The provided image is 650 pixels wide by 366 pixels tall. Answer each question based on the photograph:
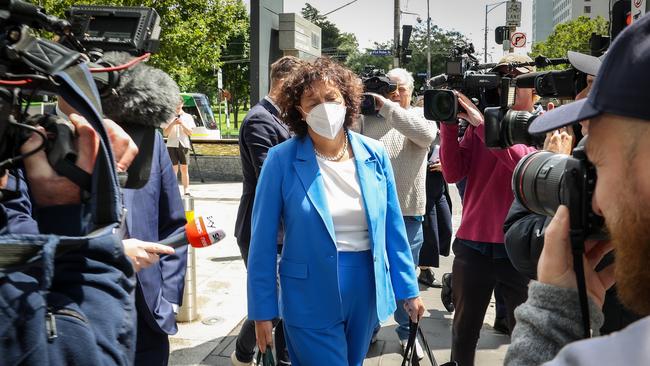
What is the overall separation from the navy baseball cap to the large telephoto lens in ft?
1.73

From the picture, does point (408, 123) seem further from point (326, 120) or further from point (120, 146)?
point (120, 146)

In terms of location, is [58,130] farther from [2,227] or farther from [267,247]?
[267,247]

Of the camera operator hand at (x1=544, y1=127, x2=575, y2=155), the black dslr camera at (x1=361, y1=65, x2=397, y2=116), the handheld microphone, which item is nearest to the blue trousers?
the handheld microphone

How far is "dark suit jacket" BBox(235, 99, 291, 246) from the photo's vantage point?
368cm

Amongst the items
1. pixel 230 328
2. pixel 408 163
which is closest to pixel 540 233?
pixel 408 163

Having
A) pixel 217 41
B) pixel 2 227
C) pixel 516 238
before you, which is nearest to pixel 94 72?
pixel 2 227

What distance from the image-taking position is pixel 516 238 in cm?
188

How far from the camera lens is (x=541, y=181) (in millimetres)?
1592

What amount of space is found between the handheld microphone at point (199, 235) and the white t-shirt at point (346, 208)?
667 millimetres

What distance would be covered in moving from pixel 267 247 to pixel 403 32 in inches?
924

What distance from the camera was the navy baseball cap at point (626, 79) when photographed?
871mm

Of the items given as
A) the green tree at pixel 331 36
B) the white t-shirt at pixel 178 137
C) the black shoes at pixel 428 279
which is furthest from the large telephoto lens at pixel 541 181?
the green tree at pixel 331 36

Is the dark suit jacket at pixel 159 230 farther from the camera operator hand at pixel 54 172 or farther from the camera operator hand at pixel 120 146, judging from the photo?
the camera operator hand at pixel 54 172

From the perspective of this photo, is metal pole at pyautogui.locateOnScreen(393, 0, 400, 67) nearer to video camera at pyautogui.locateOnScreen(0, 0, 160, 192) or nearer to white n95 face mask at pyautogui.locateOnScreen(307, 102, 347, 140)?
white n95 face mask at pyautogui.locateOnScreen(307, 102, 347, 140)
